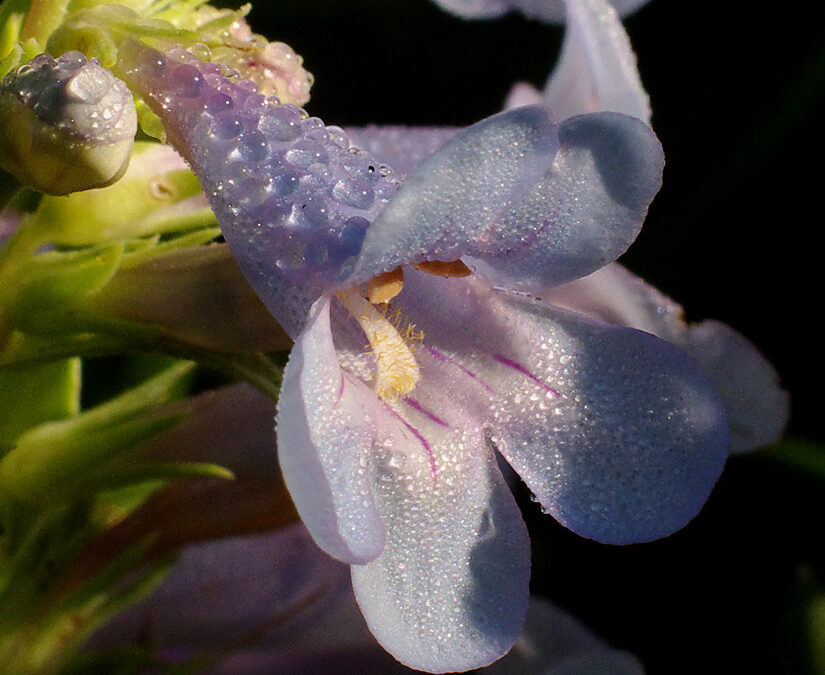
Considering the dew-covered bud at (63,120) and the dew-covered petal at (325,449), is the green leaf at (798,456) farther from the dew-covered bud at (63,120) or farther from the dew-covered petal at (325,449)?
the dew-covered bud at (63,120)

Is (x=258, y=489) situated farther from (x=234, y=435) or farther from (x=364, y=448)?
(x=364, y=448)

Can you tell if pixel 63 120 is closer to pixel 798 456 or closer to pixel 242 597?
pixel 242 597

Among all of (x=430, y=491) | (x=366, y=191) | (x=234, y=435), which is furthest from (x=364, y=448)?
(x=234, y=435)

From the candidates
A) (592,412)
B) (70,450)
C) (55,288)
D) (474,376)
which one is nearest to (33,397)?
(70,450)

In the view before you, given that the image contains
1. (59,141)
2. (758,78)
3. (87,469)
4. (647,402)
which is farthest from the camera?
(758,78)

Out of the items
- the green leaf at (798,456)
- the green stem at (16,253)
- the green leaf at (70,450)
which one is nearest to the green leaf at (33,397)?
the green leaf at (70,450)

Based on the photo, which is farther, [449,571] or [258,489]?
[258,489]

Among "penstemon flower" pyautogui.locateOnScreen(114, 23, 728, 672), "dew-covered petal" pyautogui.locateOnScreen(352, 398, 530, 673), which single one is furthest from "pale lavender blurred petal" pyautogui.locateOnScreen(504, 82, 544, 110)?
"dew-covered petal" pyautogui.locateOnScreen(352, 398, 530, 673)
